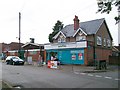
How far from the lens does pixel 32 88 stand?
13.5 m

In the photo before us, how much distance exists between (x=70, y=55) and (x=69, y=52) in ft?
1.76

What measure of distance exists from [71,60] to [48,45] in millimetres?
7328

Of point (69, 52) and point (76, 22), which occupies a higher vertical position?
point (76, 22)

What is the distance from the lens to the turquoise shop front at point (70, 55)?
40875 mm

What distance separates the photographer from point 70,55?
141ft

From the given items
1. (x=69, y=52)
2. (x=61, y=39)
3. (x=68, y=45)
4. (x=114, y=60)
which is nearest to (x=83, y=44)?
(x=68, y=45)

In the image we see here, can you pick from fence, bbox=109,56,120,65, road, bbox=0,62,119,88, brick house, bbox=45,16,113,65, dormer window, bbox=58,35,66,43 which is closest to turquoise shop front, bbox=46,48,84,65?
brick house, bbox=45,16,113,65

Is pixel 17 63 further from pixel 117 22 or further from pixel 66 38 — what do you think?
pixel 117 22

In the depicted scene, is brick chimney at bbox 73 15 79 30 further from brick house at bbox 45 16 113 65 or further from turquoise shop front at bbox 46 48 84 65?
turquoise shop front at bbox 46 48 84 65

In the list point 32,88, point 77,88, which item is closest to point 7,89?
point 32,88

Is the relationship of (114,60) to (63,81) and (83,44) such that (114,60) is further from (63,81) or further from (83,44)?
(63,81)

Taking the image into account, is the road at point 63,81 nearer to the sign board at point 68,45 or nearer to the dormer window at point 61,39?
the sign board at point 68,45

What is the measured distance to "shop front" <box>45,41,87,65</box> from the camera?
4069cm

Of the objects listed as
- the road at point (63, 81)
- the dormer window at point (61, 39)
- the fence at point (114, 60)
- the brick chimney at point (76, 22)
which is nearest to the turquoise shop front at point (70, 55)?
the dormer window at point (61, 39)
